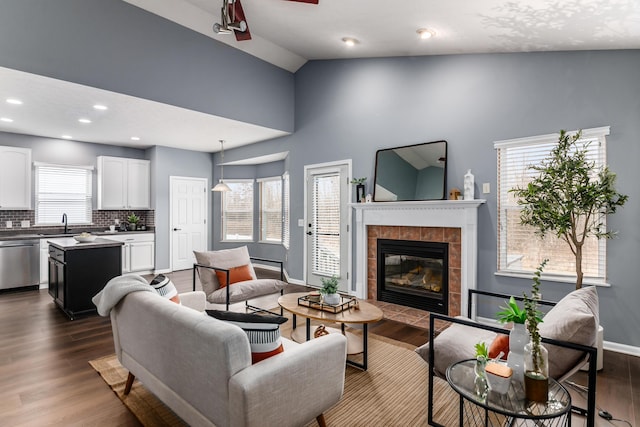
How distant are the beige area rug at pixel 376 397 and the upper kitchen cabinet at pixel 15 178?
4568 millimetres

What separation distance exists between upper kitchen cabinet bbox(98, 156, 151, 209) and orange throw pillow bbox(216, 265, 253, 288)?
163 inches

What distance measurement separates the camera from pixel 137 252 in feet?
22.4

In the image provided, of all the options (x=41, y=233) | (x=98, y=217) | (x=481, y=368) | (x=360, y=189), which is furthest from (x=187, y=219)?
(x=481, y=368)

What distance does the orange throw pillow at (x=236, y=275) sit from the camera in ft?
12.8

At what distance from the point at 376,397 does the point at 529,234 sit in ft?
8.33

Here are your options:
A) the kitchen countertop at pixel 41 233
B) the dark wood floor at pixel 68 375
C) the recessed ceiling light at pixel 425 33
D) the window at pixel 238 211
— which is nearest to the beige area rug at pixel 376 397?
the dark wood floor at pixel 68 375

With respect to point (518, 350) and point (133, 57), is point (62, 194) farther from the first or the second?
point (518, 350)

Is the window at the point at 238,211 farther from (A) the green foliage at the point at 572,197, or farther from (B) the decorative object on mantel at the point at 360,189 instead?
(A) the green foliage at the point at 572,197

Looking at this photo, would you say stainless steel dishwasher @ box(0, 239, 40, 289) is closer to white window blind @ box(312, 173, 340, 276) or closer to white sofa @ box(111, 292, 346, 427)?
white window blind @ box(312, 173, 340, 276)

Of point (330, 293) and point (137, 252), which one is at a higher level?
point (330, 293)

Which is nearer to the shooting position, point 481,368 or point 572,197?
point 481,368

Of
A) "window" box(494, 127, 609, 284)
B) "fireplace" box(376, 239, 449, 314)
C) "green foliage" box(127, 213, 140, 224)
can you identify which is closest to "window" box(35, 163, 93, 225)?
"green foliage" box(127, 213, 140, 224)

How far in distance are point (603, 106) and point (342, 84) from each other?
336cm

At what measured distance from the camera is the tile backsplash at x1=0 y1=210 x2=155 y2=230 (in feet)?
19.5
